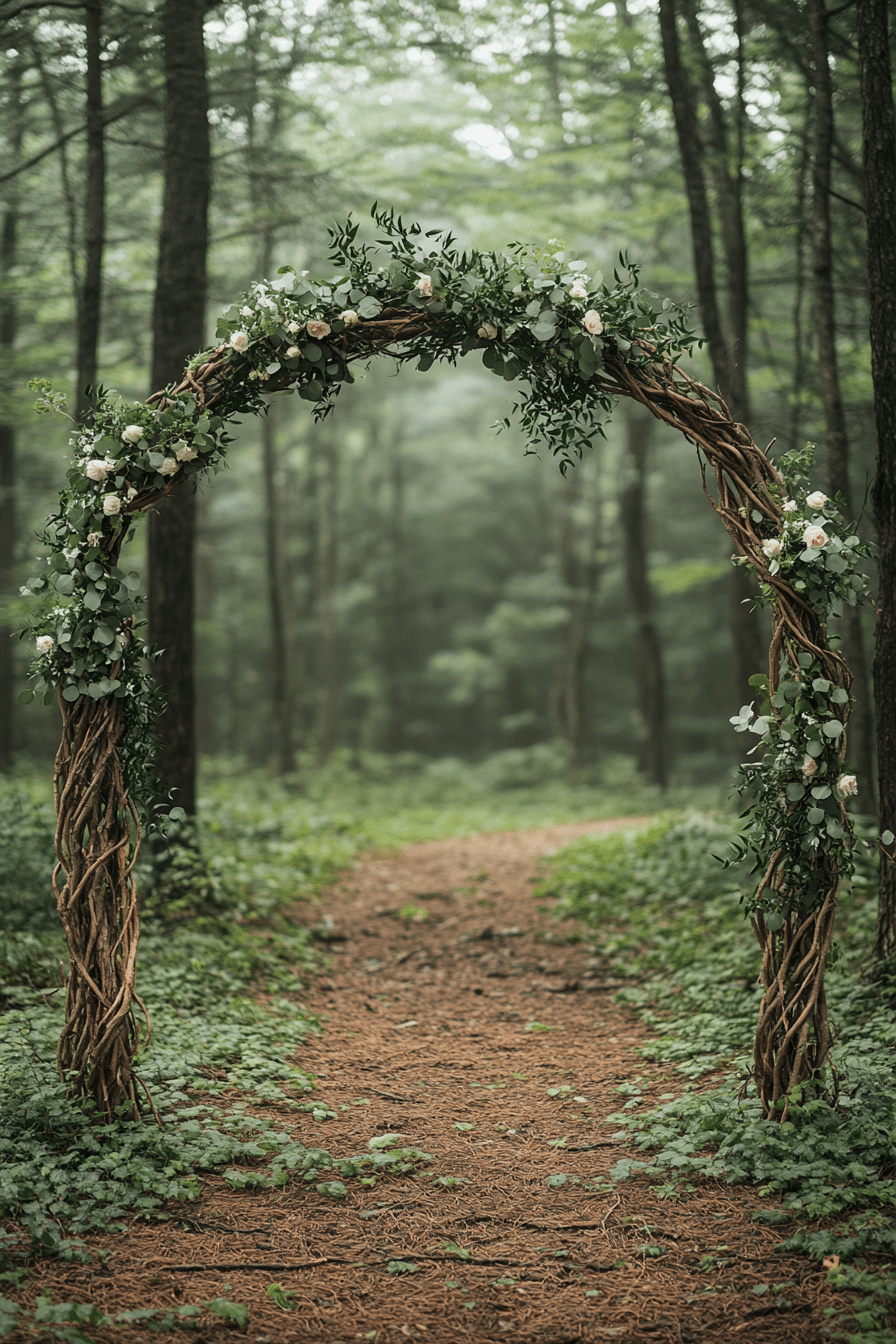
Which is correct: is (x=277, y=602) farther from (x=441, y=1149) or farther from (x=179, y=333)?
(x=441, y=1149)

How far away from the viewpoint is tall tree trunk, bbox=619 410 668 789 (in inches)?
565

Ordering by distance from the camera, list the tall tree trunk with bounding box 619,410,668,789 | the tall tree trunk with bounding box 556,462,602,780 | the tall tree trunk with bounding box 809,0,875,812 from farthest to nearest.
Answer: the tall tree trunk with bounding box 556,462,602,780 → the tall tree trunk with bounding box 619,410,668,789 → the tall tree trunk with bounding box 809,0,875,812

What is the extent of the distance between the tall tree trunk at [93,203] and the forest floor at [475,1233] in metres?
4.92

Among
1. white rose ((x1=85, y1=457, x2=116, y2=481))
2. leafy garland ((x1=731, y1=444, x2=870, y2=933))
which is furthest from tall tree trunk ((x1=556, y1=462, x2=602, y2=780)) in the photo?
white rose ((x1=85, y1=457, x2=116, y2=481))

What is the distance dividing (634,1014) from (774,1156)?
1.99m

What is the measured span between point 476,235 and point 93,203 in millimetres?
6838

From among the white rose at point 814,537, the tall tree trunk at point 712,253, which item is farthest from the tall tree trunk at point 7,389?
the white rose at point 814,537

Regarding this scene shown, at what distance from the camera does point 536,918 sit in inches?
289

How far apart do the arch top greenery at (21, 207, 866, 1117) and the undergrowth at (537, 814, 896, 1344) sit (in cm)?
21

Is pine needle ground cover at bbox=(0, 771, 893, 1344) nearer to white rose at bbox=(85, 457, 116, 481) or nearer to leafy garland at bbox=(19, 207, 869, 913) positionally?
leafy garland at bbox=(19, 207, 869, 913)

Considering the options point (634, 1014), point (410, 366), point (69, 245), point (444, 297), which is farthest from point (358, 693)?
point (444, 297)

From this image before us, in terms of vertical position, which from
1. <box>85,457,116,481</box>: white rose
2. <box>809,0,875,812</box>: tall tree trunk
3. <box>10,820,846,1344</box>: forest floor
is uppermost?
<box>809,0,875,812</box>: tall tree trunk

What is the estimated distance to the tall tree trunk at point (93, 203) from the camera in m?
6.23

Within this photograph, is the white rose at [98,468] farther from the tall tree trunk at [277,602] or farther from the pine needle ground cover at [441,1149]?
the tall tree trunk at [277,602]
